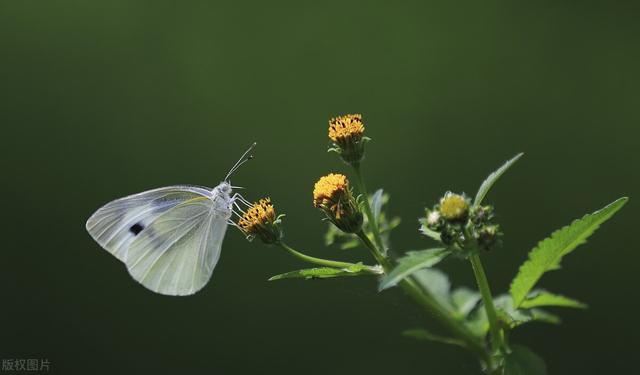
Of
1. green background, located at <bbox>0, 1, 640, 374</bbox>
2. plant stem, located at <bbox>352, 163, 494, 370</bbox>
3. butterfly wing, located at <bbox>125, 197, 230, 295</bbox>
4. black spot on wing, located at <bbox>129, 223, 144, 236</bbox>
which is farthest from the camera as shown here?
green background, located at <bbox>0, 1, 640, 374</bbox>

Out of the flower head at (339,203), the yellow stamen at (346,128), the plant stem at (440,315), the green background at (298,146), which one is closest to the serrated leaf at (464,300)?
the plant stem at (440,315)

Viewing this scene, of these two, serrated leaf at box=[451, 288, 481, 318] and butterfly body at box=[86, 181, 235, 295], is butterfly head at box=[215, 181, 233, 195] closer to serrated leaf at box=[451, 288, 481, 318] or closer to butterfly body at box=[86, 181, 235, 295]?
butterfly body at box=[86, 181, 235, 295]

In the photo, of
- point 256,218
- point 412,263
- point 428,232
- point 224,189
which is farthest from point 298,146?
point 412,263

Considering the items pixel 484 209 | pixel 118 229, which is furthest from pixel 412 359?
pixel 484 209

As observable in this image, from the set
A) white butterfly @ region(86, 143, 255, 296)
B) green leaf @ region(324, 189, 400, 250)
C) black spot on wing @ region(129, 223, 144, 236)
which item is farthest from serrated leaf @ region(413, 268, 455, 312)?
black spot on wing @ region(129, 223, 144, 236)

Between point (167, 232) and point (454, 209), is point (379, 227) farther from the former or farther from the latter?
point (167, 232)

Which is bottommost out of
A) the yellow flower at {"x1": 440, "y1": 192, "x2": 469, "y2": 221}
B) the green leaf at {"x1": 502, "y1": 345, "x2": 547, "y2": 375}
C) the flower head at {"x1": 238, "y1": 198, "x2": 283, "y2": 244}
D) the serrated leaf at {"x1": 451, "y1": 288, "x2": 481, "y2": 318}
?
the green leaf at {"x1": 502, "y1": 345, "x2": 547, "y2": 375}

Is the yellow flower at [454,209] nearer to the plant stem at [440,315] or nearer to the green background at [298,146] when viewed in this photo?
the plant stem at [440,315]
